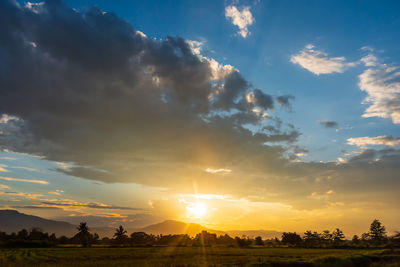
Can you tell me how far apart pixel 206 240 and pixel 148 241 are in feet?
122

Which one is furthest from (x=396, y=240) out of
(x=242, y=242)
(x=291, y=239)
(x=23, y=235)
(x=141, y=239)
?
(x=23, y=235)

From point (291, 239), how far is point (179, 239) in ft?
269

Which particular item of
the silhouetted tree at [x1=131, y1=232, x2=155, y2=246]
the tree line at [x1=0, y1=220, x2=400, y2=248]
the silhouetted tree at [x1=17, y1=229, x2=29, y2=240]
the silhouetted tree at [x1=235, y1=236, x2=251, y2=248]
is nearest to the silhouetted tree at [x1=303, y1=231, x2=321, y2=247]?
the tree line at [x1=0, y1=220, x2=400, y2=248]

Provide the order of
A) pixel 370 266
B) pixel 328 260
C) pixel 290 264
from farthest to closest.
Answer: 1. pixel 370 266
2. pixel 328 260
3. pixel 290 264

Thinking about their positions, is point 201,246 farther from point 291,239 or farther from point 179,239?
point 291,239

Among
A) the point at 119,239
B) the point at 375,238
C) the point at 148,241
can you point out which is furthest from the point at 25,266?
the point at 375,238

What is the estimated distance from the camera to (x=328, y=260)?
4728 centimetres

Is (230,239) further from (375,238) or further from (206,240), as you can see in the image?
(375,238)

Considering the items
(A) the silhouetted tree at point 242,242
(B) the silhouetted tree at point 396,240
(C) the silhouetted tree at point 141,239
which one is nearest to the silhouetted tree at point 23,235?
(C) the silhouetted tree at point 141,239

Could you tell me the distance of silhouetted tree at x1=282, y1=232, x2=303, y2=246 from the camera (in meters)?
A: 190

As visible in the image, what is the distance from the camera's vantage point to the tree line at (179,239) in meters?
121

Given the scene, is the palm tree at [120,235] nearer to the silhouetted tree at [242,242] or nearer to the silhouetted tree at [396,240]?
the silhouetted tree at [242,242]

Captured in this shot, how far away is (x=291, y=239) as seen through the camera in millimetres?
193000

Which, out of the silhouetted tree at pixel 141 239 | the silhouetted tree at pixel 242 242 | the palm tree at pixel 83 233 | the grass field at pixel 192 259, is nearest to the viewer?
the grass field at pixel 192 259
